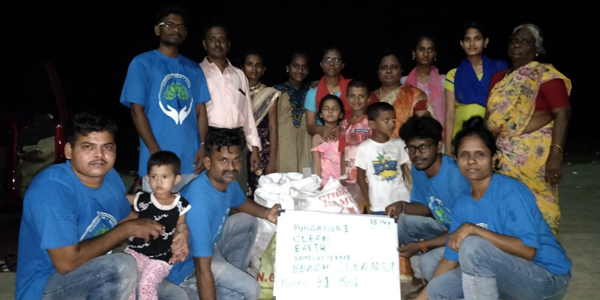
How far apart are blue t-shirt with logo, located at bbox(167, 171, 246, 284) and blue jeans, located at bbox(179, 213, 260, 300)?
96 millimetres

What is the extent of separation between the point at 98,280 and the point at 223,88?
2.10 metres

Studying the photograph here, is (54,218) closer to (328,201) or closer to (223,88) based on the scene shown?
(328,201)

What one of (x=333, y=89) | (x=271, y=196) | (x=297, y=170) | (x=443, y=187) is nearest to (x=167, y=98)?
(x=271, y=196)

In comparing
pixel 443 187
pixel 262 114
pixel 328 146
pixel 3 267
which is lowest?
pixel 3 267

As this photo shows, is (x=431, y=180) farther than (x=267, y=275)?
No

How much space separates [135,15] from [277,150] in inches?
469

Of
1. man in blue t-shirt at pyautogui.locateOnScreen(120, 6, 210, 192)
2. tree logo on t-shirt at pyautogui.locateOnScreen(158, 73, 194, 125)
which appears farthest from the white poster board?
tree logo on t-shirt at pyautogui.locateOnScreen(158, 73, 194, 125)

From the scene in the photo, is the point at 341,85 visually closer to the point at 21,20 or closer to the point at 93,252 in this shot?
the point at 93,252

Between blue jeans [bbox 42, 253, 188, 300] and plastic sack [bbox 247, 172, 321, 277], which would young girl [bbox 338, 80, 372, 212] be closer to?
plastic sack [bbox 247, 172, 321, 277]

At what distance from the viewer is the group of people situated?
102 inches

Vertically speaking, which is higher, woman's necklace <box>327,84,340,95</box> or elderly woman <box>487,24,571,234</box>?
woman's necklace <box>327,84,340,95</box>

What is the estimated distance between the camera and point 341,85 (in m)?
4.80

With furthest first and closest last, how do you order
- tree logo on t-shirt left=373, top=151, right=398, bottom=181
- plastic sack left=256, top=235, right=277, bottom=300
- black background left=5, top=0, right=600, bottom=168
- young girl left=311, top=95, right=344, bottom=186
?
black background left=5, top=0, right=600, bottom=168 < young girl left=311, top=95, right=344, bottom=186 < tree logo on t-shirt left=373, top=151, right=398, bottom=181 < plastic sack left=256, top=235, right=277, bottom=300

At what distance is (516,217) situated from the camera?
2.65 meters
